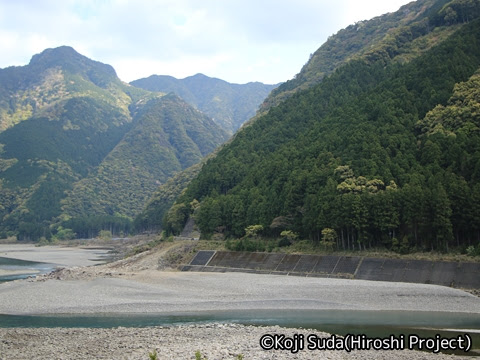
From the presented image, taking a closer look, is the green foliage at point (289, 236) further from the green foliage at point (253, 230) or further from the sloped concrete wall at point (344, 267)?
the green foliage at point (253, 230)

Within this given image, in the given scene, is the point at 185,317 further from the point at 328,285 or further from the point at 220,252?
the point at 220,252

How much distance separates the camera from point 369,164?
69438mm

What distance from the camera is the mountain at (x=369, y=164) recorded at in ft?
185

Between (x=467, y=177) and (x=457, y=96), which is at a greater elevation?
(x=457, y=96)

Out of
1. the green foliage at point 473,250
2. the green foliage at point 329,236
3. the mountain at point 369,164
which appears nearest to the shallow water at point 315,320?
the green foliage at point 473,250

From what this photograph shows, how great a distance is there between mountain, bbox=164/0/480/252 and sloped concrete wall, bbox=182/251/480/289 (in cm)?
378

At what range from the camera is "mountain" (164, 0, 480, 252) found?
5641cm

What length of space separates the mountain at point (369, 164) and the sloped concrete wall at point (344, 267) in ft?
12.4

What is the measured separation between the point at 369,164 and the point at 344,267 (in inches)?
747

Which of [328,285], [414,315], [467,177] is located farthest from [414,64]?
[414,315]

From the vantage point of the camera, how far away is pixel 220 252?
72500 millimetres

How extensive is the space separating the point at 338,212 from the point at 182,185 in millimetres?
120651

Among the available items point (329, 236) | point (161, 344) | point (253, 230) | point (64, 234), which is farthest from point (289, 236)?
point (64, 234)

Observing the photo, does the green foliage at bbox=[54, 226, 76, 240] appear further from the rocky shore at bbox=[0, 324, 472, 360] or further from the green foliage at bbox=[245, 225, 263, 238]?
the rocky shore at bbox=[0, 324, 472, 360]
